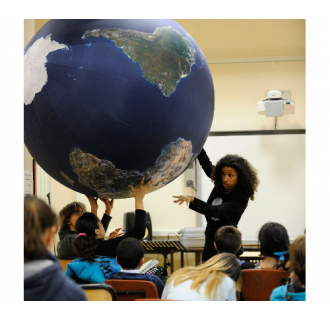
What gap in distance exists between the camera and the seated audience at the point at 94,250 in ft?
10.1

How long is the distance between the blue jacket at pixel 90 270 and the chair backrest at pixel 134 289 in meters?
0.34

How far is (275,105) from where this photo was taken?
7621mm

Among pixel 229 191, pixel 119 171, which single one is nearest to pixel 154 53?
pixel 119 171

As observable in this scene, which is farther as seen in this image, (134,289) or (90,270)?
(90,270)

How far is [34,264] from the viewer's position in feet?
5.57

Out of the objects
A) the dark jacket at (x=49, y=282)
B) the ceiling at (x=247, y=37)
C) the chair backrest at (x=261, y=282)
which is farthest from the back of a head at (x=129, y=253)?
the ceiling at (x=247, y=37)

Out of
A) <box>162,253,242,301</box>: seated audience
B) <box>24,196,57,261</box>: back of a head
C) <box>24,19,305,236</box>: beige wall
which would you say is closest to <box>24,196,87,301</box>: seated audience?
<box>24,196,57,261</box>: back of a head

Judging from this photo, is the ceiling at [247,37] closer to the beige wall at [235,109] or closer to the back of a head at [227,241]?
the beige wall at [235,109]

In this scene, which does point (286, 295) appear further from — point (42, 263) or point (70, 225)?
point (70, 225)

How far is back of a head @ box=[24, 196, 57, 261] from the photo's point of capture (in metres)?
1.72

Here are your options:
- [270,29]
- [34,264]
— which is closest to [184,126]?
[34,264]

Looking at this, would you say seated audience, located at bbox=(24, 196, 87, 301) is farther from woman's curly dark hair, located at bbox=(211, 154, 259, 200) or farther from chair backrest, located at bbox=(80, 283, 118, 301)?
woman's curly dark hair, located at bbox=(211, 154, 259, 200)

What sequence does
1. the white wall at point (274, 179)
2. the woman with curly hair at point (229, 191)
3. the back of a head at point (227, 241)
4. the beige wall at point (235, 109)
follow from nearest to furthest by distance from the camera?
1. the back of a head at point (227, 241)
2. the woman with curly hair at point (229, 191)
3. the white wall at point (274, 179)
4. the beige wall at point (235, 109)

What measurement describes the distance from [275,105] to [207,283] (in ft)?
18.6
